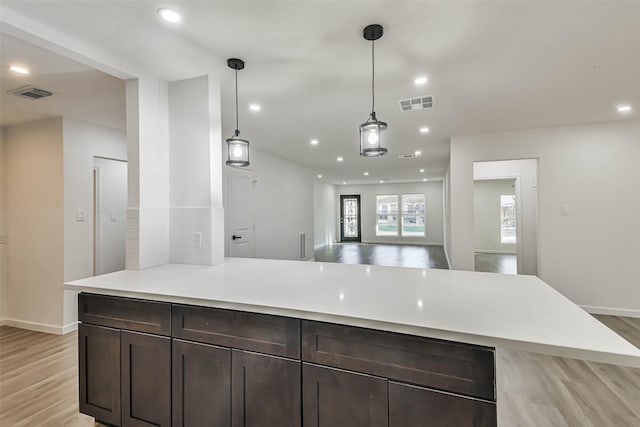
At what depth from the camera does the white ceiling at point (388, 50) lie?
1.68 meters

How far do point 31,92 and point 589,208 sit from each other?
21.8ft

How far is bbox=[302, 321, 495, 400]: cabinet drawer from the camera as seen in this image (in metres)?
1.08

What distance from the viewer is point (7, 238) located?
3828mm

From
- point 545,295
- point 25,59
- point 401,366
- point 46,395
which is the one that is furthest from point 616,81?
point 46,395

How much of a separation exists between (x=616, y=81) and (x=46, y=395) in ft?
18.0

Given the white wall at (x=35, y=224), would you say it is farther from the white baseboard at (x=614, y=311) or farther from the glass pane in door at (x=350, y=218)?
the glass pane in door at (x=350, y=218)

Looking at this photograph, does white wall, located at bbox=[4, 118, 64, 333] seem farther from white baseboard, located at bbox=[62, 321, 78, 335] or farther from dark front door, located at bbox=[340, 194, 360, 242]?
dark front door, located at bbox=[340, 194, 360, 242]

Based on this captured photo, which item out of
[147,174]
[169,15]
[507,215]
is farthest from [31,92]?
[507,215]

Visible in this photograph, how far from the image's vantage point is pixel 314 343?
1.32 metres

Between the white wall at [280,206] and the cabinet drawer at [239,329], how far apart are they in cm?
324

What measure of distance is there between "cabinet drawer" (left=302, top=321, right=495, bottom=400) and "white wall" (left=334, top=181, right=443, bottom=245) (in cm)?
1084

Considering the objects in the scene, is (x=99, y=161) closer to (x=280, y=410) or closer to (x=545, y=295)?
(x=280, y=410)

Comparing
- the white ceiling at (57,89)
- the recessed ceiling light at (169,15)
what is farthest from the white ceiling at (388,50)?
the white ceiling at (57,89)

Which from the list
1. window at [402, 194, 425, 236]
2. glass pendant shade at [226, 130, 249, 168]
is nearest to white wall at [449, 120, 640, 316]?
glass pendant shade at [226, 130, 249, 168]
